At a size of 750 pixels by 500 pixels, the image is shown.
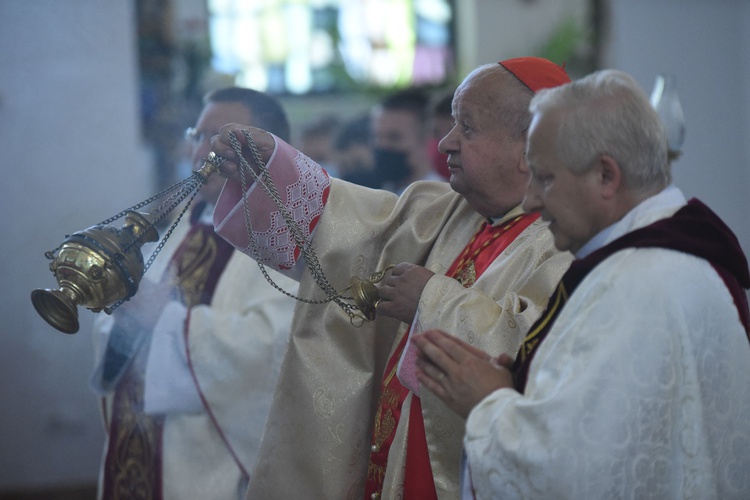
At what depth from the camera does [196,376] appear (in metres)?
3.40

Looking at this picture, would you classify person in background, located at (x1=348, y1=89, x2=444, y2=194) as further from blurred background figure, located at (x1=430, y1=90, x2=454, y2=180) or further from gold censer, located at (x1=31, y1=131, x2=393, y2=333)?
gold censer, located at (x1=31, y1=131, x2=393, y2=333)

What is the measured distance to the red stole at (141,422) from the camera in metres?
3.46

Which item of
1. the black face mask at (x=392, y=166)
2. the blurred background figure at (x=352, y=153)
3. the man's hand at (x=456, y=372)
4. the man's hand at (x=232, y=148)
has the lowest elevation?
the blurred background figure at (x=352, y=153)

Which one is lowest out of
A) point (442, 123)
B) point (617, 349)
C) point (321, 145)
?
point (321, 145)

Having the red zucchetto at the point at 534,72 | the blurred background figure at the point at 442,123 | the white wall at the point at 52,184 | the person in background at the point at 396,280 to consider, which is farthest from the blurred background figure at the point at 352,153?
the red zucchetto at the point at 534,72

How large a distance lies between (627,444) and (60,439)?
18.0 feet

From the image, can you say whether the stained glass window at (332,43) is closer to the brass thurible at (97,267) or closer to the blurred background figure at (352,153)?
the blurred background figure at (352,153)

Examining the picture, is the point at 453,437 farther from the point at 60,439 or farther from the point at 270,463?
the point at 60,439

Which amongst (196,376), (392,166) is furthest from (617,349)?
(392,166)

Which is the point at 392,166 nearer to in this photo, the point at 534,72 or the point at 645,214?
the point at 534,72

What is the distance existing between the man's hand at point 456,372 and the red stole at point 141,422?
1.80 m

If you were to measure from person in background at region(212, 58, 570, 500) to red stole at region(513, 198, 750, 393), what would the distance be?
27 cm

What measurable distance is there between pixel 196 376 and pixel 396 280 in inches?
47.4

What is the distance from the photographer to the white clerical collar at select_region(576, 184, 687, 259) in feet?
6.08
